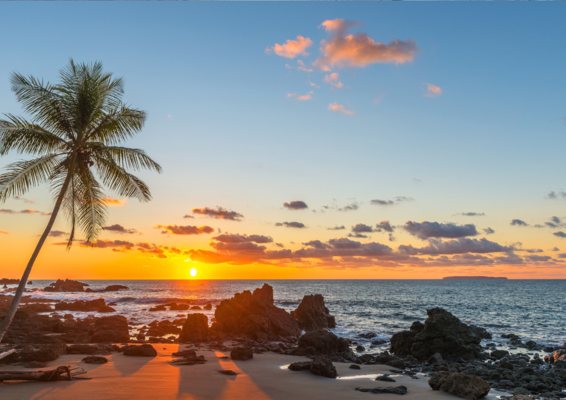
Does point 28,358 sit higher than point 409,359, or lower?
higher

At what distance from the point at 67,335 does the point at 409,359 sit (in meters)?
22.8

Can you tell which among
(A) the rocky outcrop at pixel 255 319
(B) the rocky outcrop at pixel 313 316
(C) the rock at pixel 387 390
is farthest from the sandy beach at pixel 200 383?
(B) the rocky outcrop at pixel 313 316

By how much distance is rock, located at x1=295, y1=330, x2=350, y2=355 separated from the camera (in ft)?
78.5

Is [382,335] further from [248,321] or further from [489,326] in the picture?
[489,326]

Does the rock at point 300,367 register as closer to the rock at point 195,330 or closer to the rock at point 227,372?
the rock at point 227,372

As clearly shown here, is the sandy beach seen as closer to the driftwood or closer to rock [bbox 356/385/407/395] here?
the driftwood

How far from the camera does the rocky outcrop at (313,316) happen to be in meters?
38.6

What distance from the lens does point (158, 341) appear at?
26906 millimetres

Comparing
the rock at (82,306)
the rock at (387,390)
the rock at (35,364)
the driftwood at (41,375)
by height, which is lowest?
the rock at (82,306)

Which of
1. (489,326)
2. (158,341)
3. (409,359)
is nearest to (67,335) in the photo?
(158,341)

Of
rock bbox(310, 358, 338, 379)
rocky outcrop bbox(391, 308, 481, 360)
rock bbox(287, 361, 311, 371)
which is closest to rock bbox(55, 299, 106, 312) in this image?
rocky outcrop bbox(391, 308, 481, 360)

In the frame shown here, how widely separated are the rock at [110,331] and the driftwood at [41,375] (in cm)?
1302

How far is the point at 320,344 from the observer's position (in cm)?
2428

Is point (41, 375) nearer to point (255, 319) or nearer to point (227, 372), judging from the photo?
point (227, 372)
